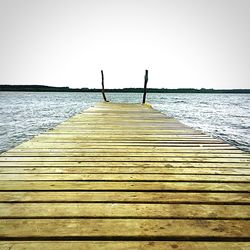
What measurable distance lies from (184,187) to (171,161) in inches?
38.4

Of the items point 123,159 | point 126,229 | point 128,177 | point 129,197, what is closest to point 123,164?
point 123,159

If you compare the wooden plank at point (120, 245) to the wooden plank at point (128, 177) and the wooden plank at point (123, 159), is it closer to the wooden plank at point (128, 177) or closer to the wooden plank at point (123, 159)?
the wooden plank at point (128, 177)

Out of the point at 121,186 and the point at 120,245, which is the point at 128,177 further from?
the point at 120,245

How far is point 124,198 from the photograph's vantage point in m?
2.34

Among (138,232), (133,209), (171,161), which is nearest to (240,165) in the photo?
(171,161)

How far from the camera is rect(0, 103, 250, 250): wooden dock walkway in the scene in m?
1.75

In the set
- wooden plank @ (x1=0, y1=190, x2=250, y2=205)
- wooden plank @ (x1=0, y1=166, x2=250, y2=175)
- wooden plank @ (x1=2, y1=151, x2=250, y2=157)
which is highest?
wooden plank @ (x1=0, y1=190, x2=250, y2=205)

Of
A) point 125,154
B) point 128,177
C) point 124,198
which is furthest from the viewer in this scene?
point 125,154

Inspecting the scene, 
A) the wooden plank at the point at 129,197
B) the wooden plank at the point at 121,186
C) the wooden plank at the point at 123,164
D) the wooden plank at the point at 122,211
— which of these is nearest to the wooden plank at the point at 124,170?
the wooden plank at the point at 123,164

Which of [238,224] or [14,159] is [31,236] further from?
[14,159]

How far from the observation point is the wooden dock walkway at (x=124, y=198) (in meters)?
1.75

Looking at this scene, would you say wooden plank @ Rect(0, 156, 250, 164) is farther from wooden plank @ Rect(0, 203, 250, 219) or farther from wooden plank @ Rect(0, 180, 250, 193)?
wooden plank @ Rect(0, 203, 250, 219)

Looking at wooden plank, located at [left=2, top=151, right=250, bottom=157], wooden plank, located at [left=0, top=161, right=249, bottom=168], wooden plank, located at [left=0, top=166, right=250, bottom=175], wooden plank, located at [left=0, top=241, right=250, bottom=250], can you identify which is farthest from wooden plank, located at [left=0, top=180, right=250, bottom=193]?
wooden plank, located at [left=2, top=151, right=250, bottom=157]

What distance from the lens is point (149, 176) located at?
2941 mm
